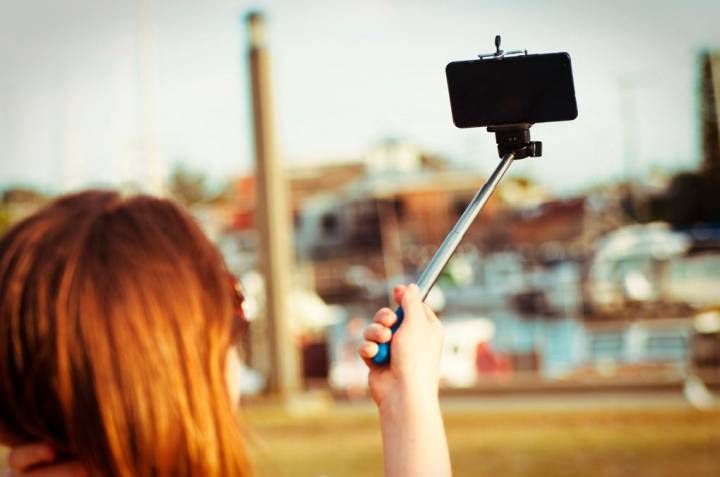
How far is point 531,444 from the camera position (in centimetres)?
930

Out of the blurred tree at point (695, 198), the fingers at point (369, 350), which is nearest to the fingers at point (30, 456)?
the fingers at point (369, 350)

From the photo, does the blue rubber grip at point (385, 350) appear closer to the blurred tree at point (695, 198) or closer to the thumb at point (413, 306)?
the thumb at point (413, 306)

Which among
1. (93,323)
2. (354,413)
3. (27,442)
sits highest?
(93,323)

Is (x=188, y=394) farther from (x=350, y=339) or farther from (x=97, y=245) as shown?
(x=350, y=339)

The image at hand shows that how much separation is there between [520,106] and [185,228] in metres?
0.42

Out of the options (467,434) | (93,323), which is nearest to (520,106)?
(93,323)

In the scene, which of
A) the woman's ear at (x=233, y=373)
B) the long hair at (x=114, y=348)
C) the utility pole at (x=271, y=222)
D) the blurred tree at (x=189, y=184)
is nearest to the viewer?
the long hair at (x=114, y=348)

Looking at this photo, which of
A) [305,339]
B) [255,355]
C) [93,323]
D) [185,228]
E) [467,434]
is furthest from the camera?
[305,339]

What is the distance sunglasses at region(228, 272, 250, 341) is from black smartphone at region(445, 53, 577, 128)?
33 centimetres

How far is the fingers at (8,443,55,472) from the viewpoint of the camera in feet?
3.75

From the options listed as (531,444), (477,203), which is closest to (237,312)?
(477,203)

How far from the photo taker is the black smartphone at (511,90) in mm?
1249

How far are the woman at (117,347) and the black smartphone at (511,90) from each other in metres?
0.30

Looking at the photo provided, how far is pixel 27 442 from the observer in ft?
3.85
